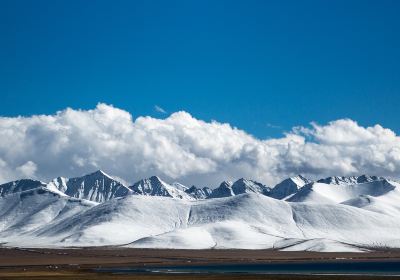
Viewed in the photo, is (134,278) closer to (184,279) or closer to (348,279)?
(184,279)

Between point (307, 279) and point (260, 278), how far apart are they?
8668 millimetres

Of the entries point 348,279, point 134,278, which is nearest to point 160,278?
point 134,278

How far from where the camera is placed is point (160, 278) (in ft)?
425

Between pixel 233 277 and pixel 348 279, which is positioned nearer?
pixel 348 279

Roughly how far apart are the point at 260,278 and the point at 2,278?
48.8m

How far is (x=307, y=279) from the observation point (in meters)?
125

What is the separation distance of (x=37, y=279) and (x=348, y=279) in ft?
189

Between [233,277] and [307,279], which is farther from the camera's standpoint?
[233,277]

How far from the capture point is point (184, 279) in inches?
4970

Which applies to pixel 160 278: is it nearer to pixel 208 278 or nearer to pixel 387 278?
pixel 208 278

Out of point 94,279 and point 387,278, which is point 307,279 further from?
point 94,279

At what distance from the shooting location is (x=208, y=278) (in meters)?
130

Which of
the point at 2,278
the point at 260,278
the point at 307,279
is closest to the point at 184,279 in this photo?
the point at 260,278

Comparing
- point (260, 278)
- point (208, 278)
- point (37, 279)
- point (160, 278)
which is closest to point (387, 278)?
point (260, 278)
